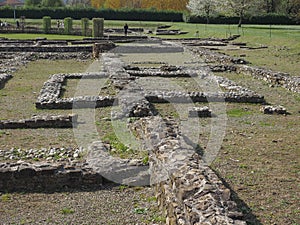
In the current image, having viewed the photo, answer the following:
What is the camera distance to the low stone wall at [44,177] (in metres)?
7.11

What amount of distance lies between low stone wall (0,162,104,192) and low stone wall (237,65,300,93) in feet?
34.0

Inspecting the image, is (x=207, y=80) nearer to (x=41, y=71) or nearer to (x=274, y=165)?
(x=41, y=71)

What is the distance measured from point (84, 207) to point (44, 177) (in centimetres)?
97

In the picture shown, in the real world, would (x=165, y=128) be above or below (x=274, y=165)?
above

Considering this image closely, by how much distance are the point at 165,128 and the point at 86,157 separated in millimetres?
1625

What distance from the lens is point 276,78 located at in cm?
1702

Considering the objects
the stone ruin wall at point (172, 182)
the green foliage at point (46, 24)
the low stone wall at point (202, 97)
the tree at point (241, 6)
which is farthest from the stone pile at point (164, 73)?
the tree at point (241, 6)

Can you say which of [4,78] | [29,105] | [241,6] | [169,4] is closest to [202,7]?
[241,6]

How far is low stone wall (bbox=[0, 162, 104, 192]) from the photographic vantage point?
Answer: 23.3ft

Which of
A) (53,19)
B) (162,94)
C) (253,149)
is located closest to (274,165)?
(253,149)

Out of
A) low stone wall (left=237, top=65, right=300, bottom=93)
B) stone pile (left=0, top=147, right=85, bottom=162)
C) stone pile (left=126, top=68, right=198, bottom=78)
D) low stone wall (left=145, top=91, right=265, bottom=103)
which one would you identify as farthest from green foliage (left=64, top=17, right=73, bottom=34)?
stone pile (left=0, top=147, right=85, bottom=162)

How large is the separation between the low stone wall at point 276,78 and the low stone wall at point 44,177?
1035 centimetres

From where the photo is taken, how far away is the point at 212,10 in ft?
181

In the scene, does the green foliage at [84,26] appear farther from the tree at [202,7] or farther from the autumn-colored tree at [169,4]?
the autumn-colored tree at [169,4]
